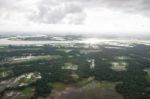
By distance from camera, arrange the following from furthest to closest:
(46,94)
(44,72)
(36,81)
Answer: (44,72) < (36,81) < (46,94)

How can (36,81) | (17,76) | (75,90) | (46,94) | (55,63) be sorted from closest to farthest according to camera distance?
(46,94), (75,90), (36,81), (17,76), (55,63)

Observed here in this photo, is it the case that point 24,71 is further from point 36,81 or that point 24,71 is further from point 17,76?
point 36,81

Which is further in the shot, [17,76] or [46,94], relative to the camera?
[17,76]

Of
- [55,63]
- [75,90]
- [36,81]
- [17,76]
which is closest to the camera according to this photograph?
[75,90]

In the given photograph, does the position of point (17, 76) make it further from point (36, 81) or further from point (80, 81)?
point (80, 81)

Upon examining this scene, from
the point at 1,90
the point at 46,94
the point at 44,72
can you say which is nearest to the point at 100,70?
the point at 44,72

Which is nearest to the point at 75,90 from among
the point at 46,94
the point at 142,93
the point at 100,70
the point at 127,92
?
the point at 46,94

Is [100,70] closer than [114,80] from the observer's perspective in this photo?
No

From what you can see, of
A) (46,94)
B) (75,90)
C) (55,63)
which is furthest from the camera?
(55,63)
